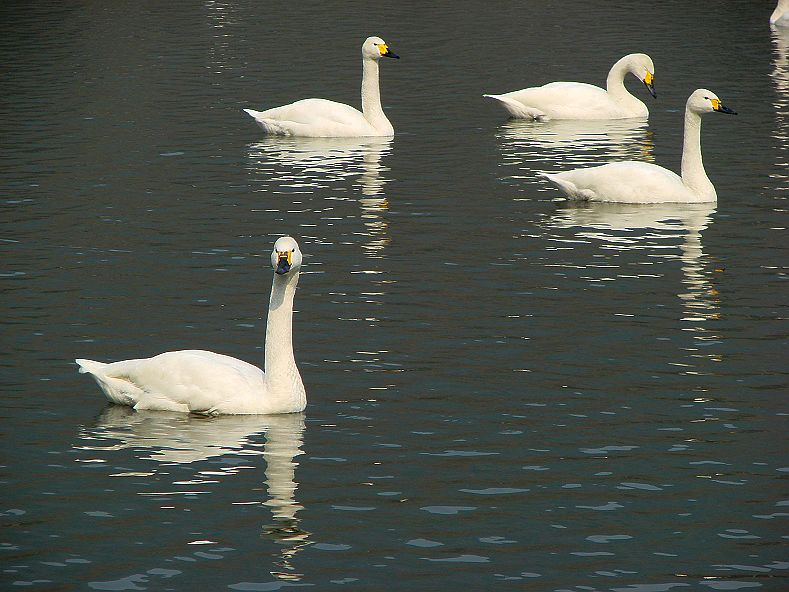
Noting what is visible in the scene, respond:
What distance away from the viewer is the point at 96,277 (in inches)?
826

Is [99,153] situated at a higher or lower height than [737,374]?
higher

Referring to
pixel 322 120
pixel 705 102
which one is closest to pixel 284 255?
pixel 705 102

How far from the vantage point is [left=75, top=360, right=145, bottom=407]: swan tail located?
50.3 ft

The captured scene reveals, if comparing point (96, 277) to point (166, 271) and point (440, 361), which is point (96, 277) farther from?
point (440, 361)

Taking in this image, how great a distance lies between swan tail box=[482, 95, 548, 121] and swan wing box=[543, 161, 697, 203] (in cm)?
895

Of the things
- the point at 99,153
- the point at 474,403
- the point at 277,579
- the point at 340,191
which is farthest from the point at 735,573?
the point at 99,153

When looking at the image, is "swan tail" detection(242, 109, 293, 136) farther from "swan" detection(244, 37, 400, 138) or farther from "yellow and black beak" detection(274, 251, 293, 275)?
"yellow and black beak" detection(274, 251, 293, 275)

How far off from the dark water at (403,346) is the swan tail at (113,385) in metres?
0.26

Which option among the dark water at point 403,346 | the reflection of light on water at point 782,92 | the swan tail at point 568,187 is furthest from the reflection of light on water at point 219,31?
the swan tail at point 568,187

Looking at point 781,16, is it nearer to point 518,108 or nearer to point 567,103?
point 567,103

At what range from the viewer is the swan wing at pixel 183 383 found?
15.1m

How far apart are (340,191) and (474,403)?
39.9 feet

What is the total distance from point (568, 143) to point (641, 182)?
6.41 m

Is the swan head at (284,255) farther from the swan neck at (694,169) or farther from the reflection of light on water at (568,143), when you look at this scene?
the reflection of light on water at (568,143)
